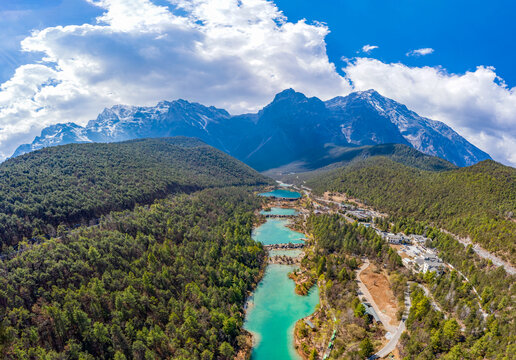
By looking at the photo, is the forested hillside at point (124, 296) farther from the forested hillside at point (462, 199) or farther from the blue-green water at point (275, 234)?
the forested hillside at point (462, 199)

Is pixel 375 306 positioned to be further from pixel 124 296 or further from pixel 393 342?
pixel 124 296

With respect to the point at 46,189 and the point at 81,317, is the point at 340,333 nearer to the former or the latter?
the point at 81,317

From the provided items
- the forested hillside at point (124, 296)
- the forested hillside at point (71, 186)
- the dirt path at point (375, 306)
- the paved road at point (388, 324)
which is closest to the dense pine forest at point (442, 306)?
the paved road at point (388, 324)

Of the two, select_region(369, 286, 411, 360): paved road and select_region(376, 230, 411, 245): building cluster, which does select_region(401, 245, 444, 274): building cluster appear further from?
select_region(369, 286, 411, 360): paved road

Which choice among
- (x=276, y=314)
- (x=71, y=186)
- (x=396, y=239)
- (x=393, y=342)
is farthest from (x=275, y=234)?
(x=71, y=186)

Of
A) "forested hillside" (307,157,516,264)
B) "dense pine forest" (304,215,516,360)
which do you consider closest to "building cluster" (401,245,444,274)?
"dense pine forest" (304,215,516,360)

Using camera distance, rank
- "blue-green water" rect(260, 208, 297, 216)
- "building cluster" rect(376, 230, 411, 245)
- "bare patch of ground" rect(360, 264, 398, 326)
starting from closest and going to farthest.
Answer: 1. "bare patch of ground" rect(360, 264, 398, 326)
2. "building cluster" rect(376, 230, 411, 245)
3. "blue-green water" rect(260, 208, 297, 216)

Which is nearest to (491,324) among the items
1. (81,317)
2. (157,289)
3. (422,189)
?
(157,289)
